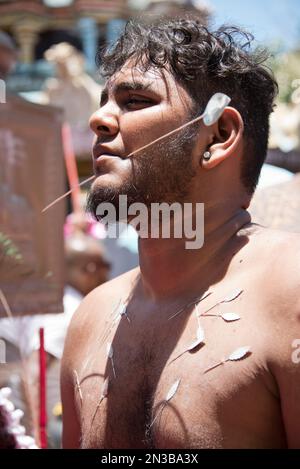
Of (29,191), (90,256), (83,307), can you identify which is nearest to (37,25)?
(90,256)

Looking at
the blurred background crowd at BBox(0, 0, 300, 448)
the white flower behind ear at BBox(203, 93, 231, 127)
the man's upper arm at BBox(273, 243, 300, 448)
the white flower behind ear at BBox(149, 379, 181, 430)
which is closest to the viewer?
the man's upper arm at BBox(273, 243, 300, 448)

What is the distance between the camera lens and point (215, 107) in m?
1.74

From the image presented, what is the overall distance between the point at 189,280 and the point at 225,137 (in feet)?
1.14

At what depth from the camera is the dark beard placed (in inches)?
69.5

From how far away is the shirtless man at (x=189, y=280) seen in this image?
153 cm

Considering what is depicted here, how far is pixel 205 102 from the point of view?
1.81 m

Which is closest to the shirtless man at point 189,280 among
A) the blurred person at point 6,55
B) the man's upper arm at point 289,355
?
the man's upper arm at point 289,355

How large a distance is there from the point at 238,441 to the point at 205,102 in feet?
2.52

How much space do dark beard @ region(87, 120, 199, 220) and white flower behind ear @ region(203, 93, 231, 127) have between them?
50 mm

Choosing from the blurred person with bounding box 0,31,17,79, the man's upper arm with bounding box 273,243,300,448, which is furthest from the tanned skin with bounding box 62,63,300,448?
the blurred person with bounding box 0,31,17,79

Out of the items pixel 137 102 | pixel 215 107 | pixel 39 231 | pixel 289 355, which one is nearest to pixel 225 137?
pixel 215 107

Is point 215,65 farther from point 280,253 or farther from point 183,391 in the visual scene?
point 183,391

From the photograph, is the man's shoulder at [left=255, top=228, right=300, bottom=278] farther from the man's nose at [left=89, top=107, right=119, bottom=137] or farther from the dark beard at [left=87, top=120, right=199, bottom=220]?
the man's nose at [left=89, top=107, right=119, bottom=137]

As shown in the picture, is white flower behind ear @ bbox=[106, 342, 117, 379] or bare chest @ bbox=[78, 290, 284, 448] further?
white flower behind ear @ bbox=[106, 342, 117, 379]
